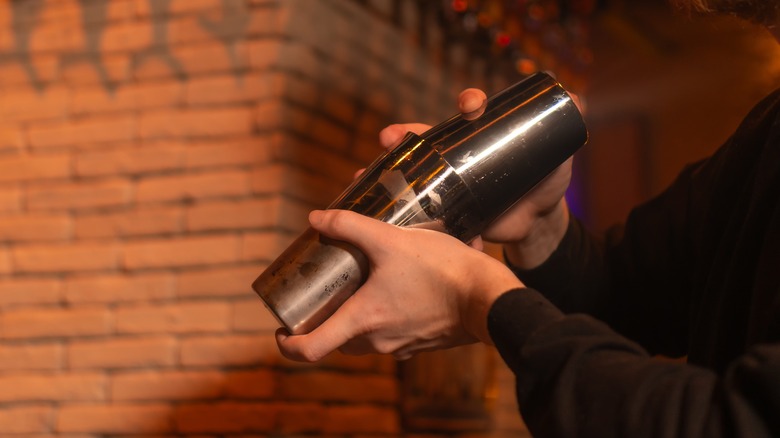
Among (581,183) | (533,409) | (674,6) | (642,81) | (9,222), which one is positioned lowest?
(581,183)

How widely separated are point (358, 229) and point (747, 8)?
50cm

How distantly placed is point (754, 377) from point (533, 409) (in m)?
0.17

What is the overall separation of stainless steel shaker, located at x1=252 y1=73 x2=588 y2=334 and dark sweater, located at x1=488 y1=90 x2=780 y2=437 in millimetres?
167

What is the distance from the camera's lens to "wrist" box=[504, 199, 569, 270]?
1074mm

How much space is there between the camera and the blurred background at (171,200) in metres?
1.73

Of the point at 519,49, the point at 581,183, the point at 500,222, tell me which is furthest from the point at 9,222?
the point at 581,183

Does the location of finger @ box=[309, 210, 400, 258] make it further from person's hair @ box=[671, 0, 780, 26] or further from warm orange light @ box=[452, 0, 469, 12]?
warm orange light @ box=[452, 0, 469, 12]

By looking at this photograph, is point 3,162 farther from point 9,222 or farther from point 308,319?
point 308,319

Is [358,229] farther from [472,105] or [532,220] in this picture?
[532,220]

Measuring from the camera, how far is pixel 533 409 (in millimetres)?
651

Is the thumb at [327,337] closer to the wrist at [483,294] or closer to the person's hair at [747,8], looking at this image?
the wrist at [483,294]

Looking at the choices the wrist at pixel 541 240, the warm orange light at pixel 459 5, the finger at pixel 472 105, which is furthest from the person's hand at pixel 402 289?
the warm orange light at pixel 459 5

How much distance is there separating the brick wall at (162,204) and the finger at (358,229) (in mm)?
967

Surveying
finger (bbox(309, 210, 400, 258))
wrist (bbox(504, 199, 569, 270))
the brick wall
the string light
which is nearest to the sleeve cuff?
finger (bbox(309, 210, 400, 258))
